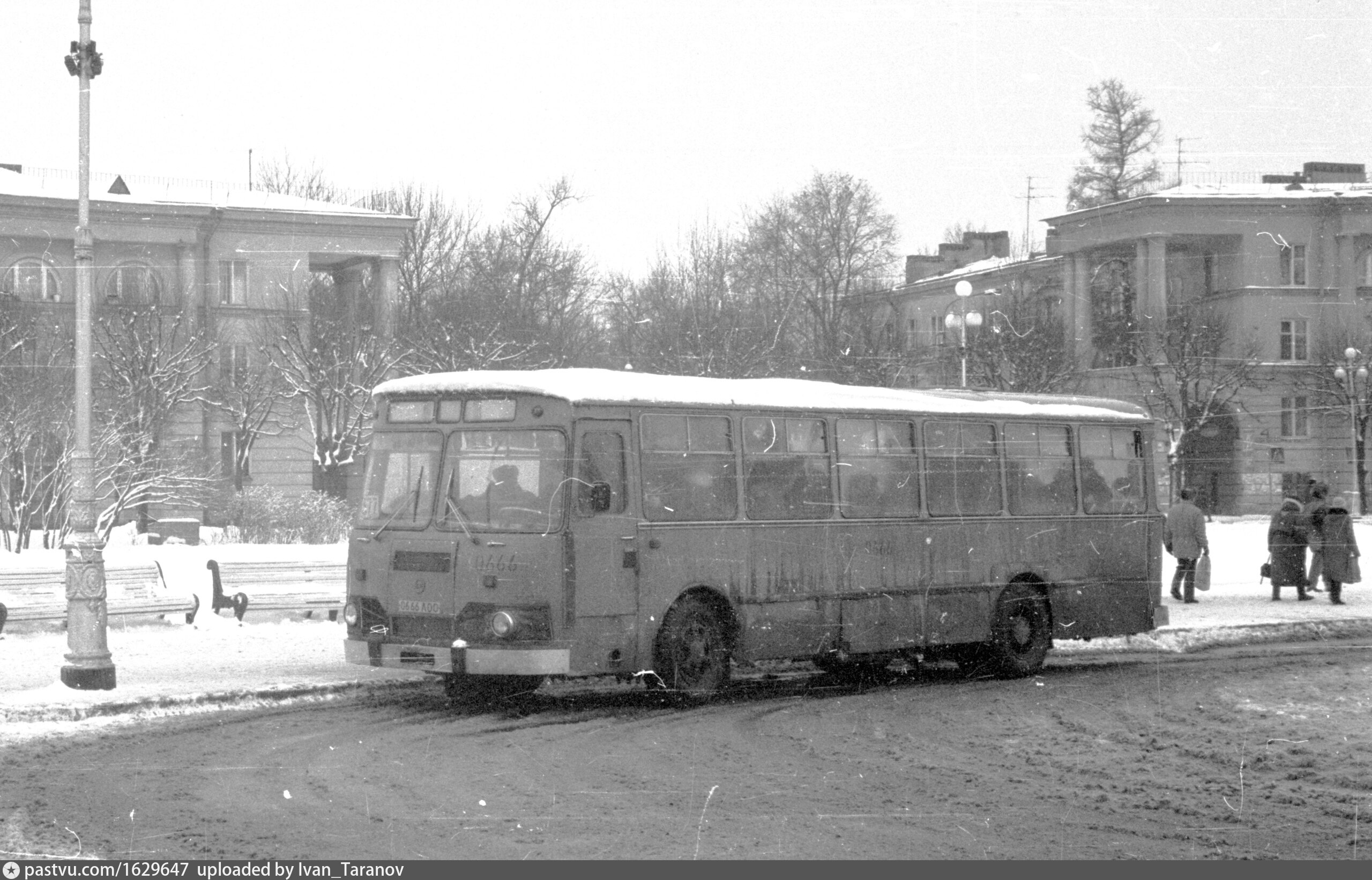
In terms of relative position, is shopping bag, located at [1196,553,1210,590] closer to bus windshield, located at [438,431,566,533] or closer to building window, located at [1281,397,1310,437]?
bus windshield, located at [438,431,566,533]

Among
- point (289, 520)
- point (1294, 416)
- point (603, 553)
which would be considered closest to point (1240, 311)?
point (1294, 416)

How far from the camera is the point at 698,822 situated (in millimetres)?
9312

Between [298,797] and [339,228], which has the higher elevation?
[339,228]

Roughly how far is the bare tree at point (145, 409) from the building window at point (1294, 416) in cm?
3669

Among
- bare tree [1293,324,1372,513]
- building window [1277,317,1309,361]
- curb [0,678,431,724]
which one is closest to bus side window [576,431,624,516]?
curb [0,678,431,724]

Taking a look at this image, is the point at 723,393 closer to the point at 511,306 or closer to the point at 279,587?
the point at 279,587

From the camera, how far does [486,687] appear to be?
15.6 m

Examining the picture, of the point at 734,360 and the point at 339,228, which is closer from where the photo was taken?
the point at 734,360

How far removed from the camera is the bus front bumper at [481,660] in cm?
1408

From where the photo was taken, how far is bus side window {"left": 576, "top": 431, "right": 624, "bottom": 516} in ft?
47.2

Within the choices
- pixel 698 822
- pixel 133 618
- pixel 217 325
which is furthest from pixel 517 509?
pixel 217 325

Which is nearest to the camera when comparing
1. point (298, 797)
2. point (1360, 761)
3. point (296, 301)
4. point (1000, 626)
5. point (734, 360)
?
point (298, 797)

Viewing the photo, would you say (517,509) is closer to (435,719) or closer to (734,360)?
(435,719)

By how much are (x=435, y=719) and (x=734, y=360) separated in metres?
43.4
